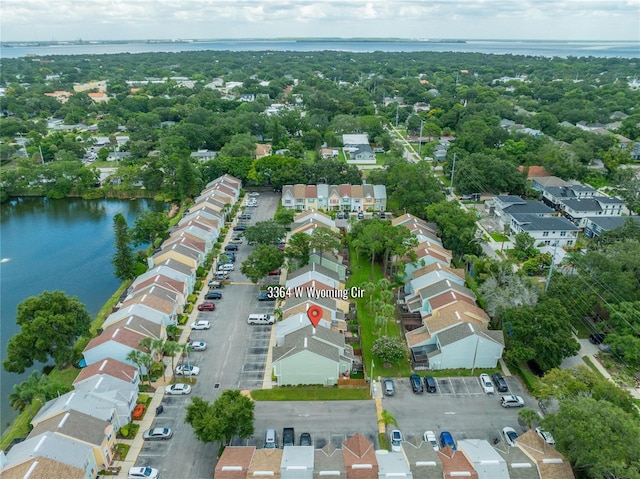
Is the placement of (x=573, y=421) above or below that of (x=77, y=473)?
above

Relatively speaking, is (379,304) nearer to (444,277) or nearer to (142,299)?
(444,277)

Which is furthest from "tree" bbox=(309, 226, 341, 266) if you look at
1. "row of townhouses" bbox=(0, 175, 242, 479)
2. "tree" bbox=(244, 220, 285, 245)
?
"row of townhouses" bbox=(0, 175, 242, 479)

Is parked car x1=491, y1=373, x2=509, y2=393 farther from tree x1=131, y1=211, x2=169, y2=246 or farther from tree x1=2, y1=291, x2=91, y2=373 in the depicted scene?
tree x1=131, y1=211, x2=169, y2=246

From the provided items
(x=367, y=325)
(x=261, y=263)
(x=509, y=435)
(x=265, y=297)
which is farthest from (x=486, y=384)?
(x=261, y=263)

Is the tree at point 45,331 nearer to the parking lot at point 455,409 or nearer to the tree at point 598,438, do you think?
the parking lot at point 455,409

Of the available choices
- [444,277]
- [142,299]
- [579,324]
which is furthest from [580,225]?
[142,299]

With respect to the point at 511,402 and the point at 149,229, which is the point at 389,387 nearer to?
the point at 511,402
